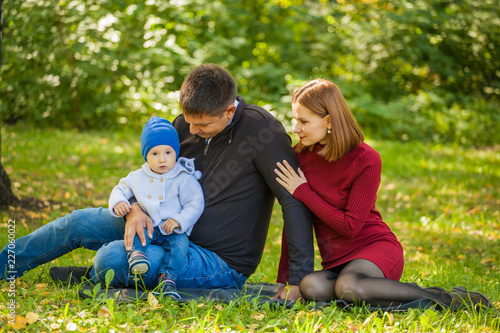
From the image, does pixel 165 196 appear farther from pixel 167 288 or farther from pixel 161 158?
pixel 167 288

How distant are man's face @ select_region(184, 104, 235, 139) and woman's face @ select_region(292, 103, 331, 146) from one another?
1.28 ft

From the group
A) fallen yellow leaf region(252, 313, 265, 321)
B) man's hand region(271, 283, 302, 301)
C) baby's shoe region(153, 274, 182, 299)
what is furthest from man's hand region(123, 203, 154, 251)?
man's hand region(271, 283, 302, 301)

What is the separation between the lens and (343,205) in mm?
3070

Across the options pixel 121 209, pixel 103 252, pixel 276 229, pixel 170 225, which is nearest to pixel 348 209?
pixel 170 225

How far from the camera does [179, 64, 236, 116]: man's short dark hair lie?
9.76 ft

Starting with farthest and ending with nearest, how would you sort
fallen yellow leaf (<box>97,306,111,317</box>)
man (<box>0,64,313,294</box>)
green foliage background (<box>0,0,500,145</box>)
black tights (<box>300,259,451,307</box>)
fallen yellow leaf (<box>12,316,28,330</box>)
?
green foliage background (<box>0,0,500,145</box>) → man (<box>0,64,313,294</box>) → black tights (<box>300,259,451,307</box>) → fallen yellow leaf (<box>97,306,111,317</box>) → fallen yellow leaf (<box>12,316,28,330</box>)

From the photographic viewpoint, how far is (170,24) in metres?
10.6

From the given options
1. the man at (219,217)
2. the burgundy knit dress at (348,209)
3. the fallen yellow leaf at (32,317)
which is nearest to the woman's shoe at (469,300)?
the burgundy knit dress at (348,209)

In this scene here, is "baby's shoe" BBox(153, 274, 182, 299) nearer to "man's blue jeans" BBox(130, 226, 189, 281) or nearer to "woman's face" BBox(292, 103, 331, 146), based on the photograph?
"man's blue jeans" BBox(130, 226, 189, 281)

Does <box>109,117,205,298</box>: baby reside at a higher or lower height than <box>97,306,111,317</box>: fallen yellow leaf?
higher

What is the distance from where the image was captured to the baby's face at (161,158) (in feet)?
9.84

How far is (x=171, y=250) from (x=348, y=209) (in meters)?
1.00

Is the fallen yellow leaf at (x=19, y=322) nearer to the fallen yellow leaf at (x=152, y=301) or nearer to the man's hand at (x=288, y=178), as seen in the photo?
the fallen yellow leaf at (x=152, y=301)

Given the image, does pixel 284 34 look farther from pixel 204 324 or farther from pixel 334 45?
pixel 204 324
